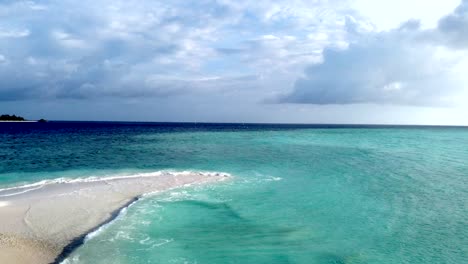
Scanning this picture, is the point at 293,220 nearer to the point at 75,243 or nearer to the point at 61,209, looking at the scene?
the point at 75,243

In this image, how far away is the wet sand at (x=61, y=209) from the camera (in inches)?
466

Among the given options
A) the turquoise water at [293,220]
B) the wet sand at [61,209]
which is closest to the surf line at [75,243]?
the wet sand at [61,209]

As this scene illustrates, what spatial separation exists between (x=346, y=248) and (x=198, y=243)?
4.90m

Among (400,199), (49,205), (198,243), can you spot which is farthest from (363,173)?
(49,205)

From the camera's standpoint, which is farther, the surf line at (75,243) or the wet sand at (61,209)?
the wet sand at (61,209)

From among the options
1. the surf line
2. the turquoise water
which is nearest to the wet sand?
the surf line

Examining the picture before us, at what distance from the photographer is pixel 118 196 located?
1950 centimetres

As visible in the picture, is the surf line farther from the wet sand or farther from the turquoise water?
the turquoise water

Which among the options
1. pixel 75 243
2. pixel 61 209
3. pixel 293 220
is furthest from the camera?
pixel 61 209

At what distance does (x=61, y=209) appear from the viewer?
16672 mm

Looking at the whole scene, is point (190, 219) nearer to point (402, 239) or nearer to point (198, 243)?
point (198, 243)

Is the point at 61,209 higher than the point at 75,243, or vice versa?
the point at 61,209

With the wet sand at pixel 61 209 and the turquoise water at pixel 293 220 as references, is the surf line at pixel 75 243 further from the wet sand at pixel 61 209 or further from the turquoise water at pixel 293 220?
the turquoise water at pixel 293 220

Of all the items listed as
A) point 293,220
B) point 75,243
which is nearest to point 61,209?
point 75,243
